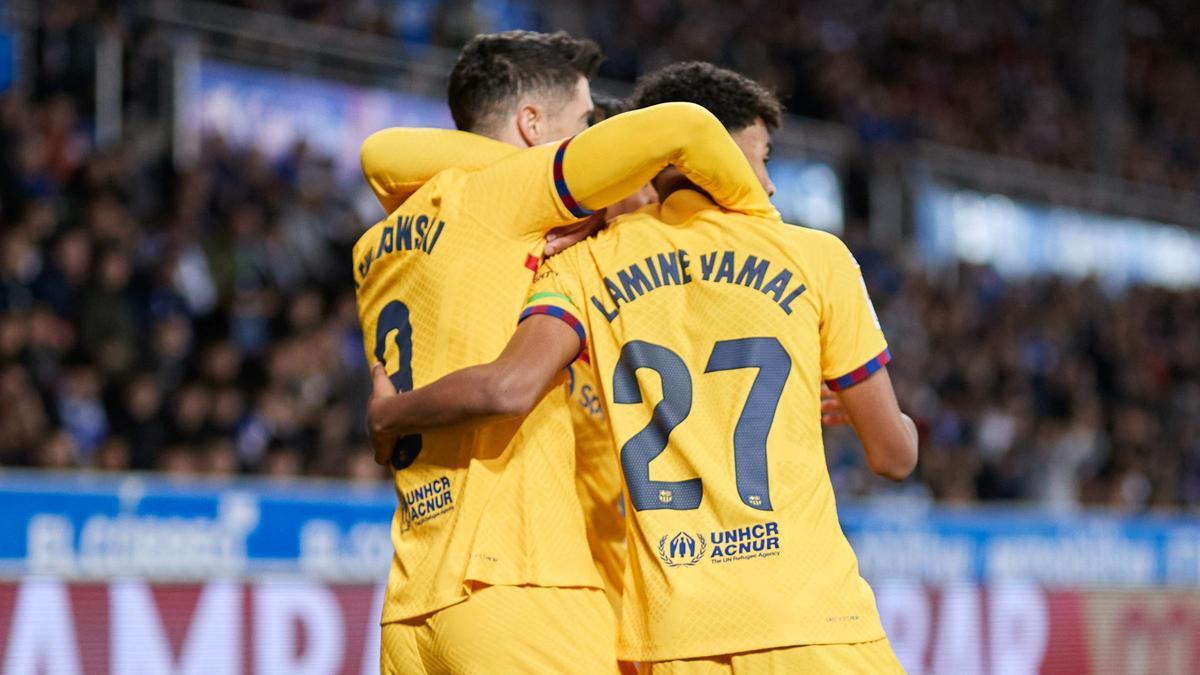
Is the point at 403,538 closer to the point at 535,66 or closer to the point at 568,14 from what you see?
the point at 535,66

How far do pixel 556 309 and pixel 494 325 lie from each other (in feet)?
0.58

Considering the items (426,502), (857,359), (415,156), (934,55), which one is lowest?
(426,502)

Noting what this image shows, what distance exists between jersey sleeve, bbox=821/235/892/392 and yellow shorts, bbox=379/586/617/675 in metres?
0.69

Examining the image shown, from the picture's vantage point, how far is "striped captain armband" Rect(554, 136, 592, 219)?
3.21 metres

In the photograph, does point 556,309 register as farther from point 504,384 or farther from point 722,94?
point 722,94

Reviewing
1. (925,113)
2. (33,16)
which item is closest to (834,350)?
(33,16)

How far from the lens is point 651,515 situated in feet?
10.1

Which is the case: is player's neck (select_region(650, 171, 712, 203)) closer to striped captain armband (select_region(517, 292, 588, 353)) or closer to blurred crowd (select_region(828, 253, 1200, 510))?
striped captain armband (select_region(517, 292, 588, 353))

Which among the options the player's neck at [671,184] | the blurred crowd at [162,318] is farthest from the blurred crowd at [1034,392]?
the player's neck at [671,184]

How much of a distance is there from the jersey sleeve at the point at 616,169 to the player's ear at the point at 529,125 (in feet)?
0.70

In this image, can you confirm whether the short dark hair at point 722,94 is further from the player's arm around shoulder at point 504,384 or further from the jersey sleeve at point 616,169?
the player's arm around shoulder at point 504,384

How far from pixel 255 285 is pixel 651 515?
813 cm

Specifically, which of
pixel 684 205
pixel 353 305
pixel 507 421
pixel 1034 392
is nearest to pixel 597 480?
pixel 507 421

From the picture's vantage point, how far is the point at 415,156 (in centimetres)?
357
